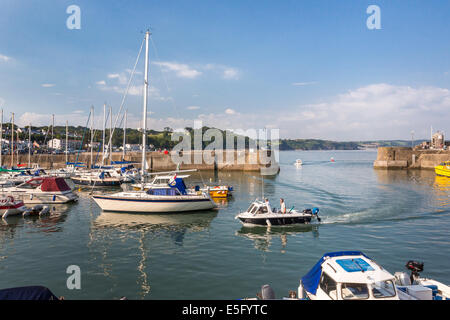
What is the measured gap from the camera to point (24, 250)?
1800cm

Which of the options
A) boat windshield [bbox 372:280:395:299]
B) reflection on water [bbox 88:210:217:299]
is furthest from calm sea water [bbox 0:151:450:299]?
boat windshield [bbox 372:280:395:299]

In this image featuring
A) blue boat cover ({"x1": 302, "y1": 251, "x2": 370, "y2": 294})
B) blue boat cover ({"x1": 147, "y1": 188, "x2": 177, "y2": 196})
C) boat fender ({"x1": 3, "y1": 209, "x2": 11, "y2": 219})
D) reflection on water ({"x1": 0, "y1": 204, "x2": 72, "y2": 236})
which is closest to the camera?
blue boat cover ({"x1": 302, "y1": 251, "x2": 370, "y2": 294})

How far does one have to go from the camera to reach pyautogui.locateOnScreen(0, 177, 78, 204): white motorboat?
104 feet

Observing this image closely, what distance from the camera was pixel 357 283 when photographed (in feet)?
29.4

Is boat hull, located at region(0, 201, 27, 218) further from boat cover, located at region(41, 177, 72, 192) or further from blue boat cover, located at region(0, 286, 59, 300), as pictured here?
Answer: blue boat cover, located at region(0, 286, 59, 300)

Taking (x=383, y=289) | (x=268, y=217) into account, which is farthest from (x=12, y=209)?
(x=383, y=289)

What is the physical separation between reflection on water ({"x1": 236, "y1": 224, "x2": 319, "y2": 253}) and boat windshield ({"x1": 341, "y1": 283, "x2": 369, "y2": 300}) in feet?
31.0

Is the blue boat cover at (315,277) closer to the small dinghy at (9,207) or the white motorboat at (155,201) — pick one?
the white motorboat at (155,201)

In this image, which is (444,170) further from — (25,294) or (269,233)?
(25,294)

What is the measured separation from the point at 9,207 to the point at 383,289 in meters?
31.0

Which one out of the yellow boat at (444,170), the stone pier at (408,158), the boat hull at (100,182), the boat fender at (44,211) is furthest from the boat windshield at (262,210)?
the stone pier at (408,158)
